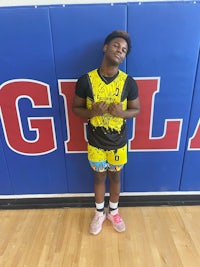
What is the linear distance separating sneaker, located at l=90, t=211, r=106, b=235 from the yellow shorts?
32cm

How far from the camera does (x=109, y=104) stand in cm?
110

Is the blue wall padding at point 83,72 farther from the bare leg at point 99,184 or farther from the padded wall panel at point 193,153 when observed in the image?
the bare leg at point 99,184

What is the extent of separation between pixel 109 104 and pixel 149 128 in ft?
1.19

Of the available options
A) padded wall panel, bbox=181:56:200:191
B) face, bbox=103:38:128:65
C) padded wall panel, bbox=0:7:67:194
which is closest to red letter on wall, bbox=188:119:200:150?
padded wall panel, bbox=181:56:200:191

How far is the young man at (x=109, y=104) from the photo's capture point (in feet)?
3.43

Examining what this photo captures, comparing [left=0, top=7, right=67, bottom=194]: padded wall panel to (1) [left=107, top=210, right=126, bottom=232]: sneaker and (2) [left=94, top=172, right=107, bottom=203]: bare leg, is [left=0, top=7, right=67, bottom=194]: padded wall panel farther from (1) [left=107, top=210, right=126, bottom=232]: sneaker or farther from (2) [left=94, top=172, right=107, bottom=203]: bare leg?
(1) [left=107, top=210, right=126, bottom=232]: sneaker

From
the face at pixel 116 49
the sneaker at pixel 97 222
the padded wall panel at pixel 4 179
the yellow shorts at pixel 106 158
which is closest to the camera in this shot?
the face at pixel 116 49

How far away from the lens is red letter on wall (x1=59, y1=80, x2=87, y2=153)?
1249mm

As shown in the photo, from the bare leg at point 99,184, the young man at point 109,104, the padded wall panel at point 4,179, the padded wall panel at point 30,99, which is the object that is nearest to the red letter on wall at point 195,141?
the young man at point 109,104

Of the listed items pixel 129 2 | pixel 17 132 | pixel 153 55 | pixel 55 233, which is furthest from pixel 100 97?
pixel 55 233

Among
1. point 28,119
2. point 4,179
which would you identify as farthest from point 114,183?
point 4,179

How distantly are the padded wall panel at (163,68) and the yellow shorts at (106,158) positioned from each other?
0.63 feet

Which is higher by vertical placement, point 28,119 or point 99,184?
point 28,119

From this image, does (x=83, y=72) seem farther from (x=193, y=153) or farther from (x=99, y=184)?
(x=193, y=153)
